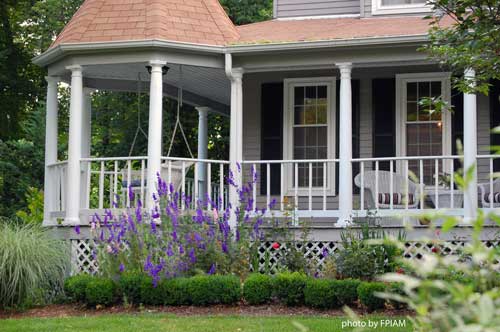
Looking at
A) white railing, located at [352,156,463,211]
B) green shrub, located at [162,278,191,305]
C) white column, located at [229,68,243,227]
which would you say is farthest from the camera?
white column, located at [229,68,243,227]

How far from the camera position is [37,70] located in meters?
24.4

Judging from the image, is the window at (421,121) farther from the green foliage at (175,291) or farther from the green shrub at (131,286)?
the green shrub at (131,286)

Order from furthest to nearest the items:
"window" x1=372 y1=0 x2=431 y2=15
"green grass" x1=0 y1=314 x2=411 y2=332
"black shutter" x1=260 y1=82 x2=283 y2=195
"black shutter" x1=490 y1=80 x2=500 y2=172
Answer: "window" x1=372 y1=0 x2=431 y2=15 → "black shutter" x1=260 y1=82 x2=283 y2=195 → "black shutter" x1=490 y1=80 x2=500 y2=172 → "green grass" x1=0 y1=314 x2=411 y2=332

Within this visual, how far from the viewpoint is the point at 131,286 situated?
9953 mm

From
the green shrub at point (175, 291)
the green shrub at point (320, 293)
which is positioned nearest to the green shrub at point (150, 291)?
the green shrub at point (175, 291)

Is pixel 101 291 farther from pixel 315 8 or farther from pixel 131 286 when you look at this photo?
pixel 315 8

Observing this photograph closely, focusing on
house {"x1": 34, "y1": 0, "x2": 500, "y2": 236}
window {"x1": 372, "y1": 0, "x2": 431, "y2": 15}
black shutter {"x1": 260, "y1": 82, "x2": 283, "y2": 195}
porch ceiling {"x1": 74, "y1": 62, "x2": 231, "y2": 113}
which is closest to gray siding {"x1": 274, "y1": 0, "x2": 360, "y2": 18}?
house {"x1": 34, "y1": 0, "x2": 500, "y2": 236}

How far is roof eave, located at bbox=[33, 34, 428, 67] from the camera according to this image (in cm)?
1125

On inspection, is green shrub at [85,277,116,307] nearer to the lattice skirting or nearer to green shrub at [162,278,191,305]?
green shrub at [162,278,191,305]

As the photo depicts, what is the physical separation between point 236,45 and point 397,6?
3.47 m

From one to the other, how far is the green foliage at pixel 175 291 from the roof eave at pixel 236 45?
3.47m

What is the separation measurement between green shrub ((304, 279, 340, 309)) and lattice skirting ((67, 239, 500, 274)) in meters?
1.12

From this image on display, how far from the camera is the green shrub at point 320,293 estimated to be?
9453mm

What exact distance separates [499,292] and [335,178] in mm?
10277
